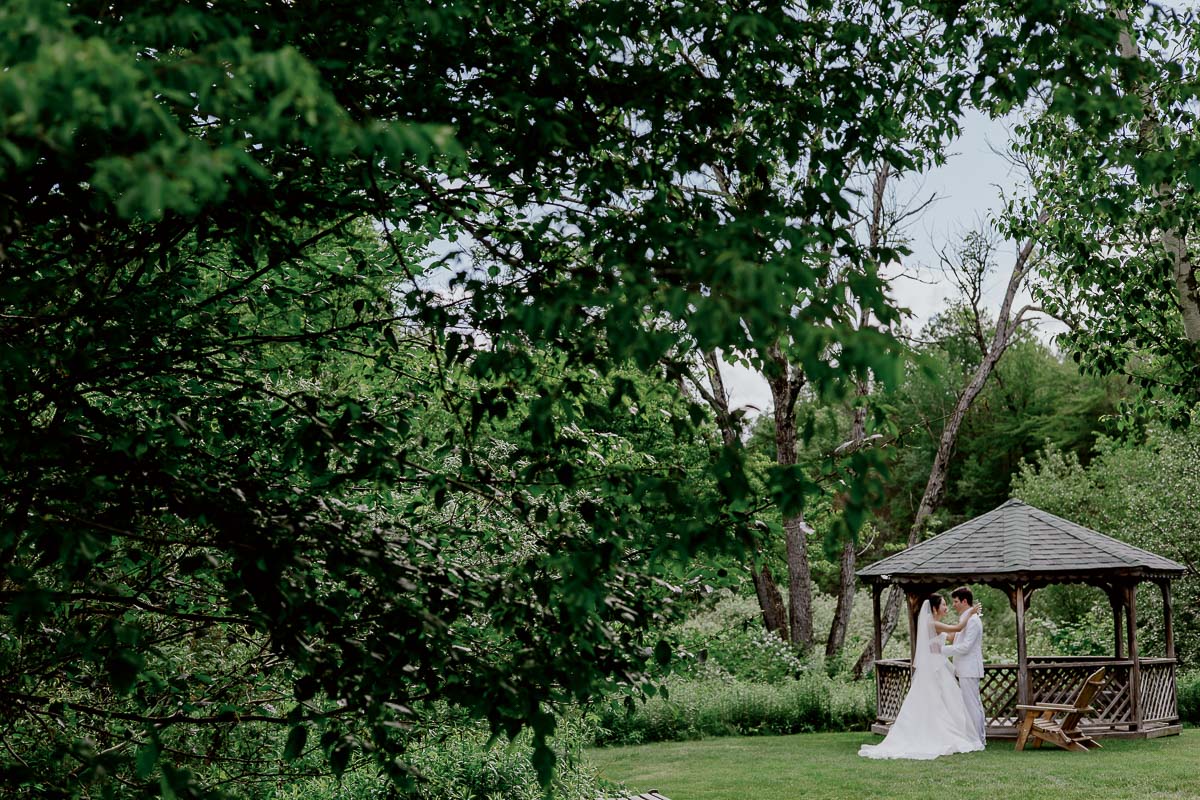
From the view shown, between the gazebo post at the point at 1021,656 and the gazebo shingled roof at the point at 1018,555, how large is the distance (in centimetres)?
35

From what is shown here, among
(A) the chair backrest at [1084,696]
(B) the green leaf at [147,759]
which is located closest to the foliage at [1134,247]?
(A) the chair backrest at [1084,696]

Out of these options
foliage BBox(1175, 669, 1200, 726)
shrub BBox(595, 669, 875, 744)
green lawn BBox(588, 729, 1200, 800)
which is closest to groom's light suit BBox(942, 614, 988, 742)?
green lawn BBox(588, 729, 1200, 800)

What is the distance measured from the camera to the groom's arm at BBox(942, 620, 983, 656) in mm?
13922

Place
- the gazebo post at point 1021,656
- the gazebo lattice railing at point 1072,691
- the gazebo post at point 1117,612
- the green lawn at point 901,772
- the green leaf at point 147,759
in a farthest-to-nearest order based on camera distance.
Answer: the gazebo post at point 1117,612 → the gazebo lattice railing at point 1072,691 → the gazebo post at point 1021,656 → the green lawn at point 901,772 → the green leaf at point 147,759

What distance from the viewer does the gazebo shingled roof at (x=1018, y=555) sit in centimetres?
1434

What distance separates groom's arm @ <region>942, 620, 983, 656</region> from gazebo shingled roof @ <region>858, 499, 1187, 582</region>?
848 mm

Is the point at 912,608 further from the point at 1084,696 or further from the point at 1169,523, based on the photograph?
the point at 1169,523

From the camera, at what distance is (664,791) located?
1109 cm

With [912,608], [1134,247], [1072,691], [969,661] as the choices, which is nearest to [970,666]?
[969,661]

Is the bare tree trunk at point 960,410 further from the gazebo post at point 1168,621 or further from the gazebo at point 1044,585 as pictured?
the gazebo post at point 1168,621

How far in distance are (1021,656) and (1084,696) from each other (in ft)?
3.88

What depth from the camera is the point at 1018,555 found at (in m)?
14.8

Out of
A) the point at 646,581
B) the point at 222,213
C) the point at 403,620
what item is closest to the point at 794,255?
the point at 646,581

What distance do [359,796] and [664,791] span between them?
4.97 meters
